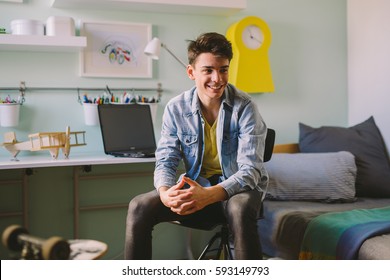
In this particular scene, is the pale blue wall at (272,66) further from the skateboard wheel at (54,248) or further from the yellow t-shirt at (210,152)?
the skateboard wheel at (54,248)

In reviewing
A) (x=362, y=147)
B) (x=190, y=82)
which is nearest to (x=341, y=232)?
(x=362, y=147)

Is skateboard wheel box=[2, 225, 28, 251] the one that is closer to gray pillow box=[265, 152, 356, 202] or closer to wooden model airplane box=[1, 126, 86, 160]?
wooden model airplane box=[1, 126, 86, 160]

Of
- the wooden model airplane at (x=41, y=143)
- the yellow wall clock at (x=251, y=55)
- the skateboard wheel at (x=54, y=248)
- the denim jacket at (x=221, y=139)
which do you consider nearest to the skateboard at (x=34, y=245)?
the skateboard wheel at (x=54, y=248)

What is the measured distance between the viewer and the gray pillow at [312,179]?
98.1 inches

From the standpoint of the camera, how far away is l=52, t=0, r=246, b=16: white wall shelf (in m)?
2.51

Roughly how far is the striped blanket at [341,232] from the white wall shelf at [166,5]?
49.7 inches

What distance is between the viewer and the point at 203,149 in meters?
1.90

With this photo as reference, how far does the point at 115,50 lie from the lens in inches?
106

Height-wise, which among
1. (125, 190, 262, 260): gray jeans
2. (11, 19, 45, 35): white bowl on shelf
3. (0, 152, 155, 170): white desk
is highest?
(11, 19, 45, 35): white bowl on shelf

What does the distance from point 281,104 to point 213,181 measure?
1.30m

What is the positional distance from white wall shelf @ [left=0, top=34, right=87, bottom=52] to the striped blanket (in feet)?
4.70

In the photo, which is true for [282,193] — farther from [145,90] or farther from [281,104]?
[145,90]

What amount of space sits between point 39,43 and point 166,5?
70 centimetres

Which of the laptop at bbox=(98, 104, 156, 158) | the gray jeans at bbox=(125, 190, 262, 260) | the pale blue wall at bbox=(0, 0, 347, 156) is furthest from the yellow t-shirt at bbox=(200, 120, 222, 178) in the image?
the pale blue wall at bbox=(0, 0, 347, 156)
